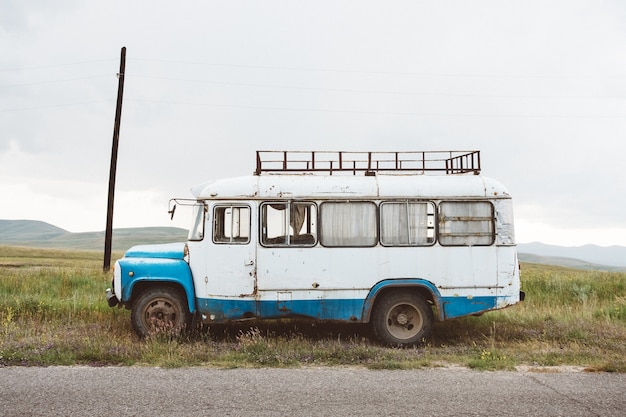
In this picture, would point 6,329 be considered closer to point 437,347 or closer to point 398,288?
point 398,288

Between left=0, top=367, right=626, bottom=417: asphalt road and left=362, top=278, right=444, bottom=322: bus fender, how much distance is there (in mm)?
1946

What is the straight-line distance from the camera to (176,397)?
5570 millimetres

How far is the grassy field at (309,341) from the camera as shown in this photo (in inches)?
289

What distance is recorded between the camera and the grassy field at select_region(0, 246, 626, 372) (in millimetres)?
7340

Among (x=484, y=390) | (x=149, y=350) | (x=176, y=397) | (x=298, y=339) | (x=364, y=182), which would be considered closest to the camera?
(x=176, y=397)

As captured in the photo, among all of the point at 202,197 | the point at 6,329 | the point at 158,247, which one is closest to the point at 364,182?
the point at 202,197

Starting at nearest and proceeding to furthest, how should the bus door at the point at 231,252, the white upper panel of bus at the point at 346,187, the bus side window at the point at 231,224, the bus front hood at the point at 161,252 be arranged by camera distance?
the bus door at the point at 231,252 < the bus side window at the point at 231,224 < the white upper panel of bus at the point at 346,187 < the bus front hood at the point at 161,252

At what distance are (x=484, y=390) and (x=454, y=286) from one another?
10.2 feet

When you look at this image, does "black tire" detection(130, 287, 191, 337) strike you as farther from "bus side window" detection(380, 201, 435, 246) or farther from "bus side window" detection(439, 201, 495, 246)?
"bus side window" detection(439, 201, 495, 246)

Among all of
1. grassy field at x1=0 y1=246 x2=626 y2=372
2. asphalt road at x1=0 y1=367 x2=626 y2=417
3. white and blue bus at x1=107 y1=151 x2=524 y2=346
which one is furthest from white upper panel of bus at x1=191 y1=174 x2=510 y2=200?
asphalt road at x1=0 y1=367 x2=626 y2=417

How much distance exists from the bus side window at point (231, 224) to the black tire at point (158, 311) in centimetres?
129

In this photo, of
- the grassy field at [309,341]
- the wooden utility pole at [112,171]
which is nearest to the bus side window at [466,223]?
the grassy field at [309,341]

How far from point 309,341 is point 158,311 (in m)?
2.71

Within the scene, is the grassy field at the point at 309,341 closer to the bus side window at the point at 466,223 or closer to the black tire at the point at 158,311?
the black tire at the point at 158,311
